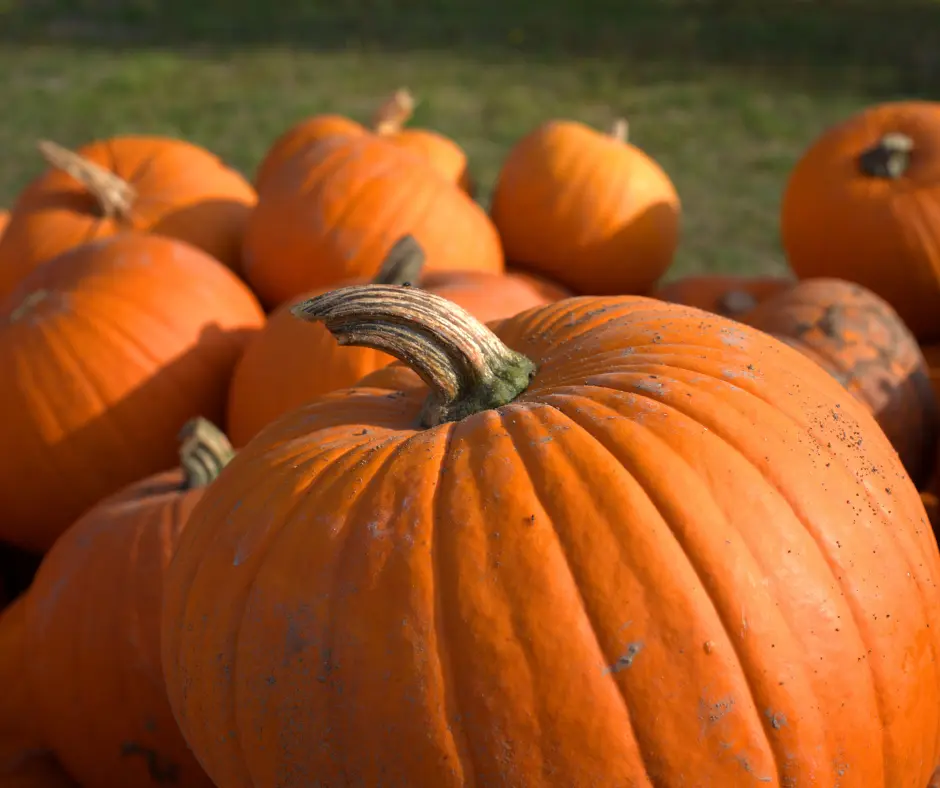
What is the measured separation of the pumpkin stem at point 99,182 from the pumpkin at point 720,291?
5.32 feet

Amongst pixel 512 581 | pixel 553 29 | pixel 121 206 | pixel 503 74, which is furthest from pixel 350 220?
pixel 553 29

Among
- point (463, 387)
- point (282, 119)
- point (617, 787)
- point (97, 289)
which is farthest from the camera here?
point (282, 119)

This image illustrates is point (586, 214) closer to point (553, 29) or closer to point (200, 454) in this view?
point (200, 454)

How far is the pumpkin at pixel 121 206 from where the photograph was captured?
288 cm

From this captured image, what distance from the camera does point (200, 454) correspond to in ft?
6.36

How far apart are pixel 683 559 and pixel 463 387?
391 mm

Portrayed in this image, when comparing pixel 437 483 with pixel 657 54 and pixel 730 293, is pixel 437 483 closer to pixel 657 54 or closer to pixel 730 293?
pixel 730 293

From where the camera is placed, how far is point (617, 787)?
40.9 inches

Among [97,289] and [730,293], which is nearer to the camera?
[97,289]

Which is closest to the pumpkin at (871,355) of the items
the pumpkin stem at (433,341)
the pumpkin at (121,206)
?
the pumpkin stem at (433,341)

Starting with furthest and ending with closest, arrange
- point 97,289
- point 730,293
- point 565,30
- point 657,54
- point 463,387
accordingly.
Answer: point 565,30, point 657,54, point 730,293, point 97,289, point 463,387

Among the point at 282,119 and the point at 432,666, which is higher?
the point at 432,666

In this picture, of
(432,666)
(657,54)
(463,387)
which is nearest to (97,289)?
(463,387)

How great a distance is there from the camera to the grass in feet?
26.0
